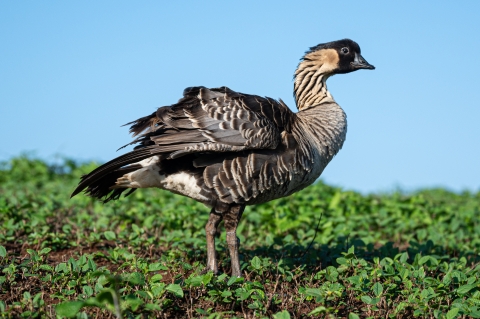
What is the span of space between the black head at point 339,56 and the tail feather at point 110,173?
8.70 ft

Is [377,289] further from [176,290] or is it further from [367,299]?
[176,290]

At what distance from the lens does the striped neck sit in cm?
735

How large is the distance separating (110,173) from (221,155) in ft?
3.91

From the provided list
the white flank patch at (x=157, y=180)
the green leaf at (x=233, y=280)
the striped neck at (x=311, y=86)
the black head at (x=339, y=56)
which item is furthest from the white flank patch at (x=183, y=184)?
the black head at (x=339, y=56)

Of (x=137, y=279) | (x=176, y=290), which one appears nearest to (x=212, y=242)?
(x=176, y=290)

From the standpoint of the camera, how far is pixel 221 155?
6145 mm

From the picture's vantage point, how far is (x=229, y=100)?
6324 mm

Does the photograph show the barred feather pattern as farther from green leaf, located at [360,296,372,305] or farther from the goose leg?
green leaf, located at [360,296,372,305]

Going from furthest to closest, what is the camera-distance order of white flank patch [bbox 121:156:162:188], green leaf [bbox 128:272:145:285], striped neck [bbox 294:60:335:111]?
striped neck [bbox 294:60:335:111] < white flank patch [bbox 121:156:162:188] < green leaf [bbox 128:272:145:285]

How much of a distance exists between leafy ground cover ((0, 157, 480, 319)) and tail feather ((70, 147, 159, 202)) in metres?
0.62

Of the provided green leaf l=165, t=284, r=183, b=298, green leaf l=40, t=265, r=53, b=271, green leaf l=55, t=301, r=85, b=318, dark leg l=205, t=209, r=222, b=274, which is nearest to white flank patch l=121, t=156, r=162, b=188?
dark leg l=205, t=209, r=222, b=274

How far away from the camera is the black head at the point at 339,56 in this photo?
7445 millimetres

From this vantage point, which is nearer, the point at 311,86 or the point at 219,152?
the point at 219,152

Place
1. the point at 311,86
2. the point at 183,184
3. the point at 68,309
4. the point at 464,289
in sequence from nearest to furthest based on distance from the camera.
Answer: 1. the point at 68,309
2. the point at 464,289
3. the point at 183,184
4. the point at 311,86
